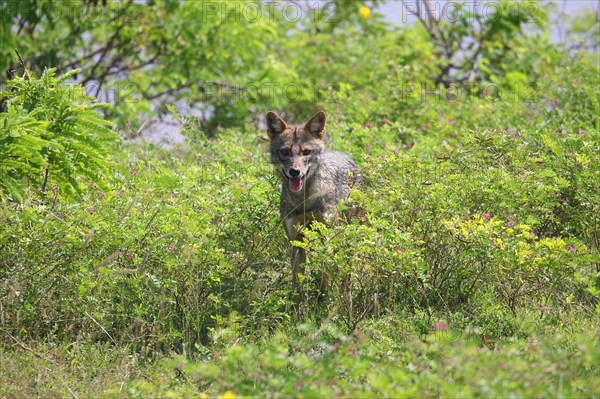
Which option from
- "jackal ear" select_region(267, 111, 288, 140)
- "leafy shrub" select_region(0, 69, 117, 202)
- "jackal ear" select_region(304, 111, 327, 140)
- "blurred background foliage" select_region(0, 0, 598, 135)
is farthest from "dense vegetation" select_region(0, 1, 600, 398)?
"blurred background foliage" select_region(0, 0, 598, 135)

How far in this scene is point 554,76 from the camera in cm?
1260

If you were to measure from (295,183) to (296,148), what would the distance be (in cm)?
49

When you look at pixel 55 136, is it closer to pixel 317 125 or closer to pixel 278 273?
pixel 278 273

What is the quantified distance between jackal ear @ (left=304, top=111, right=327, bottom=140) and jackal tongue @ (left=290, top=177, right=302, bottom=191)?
2.59ft

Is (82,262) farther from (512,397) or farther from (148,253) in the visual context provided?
(512,397)

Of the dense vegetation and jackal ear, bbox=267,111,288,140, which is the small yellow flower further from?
jackal ear, bbox=267,111,288,140

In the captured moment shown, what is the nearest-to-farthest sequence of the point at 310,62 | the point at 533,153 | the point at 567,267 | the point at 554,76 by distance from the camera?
the point at 567,267 → the point at 533,153 → the point at 554,76 → the point at 310,62

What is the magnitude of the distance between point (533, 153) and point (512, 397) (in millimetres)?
4578

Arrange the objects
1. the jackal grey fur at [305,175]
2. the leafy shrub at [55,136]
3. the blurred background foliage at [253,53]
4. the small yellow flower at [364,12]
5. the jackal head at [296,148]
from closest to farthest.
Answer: the leafy shrub at [55,136], the jackal grey fur at [305,175], the jackal head at [296,148], the blurred background foliage at [253,53], the small yellow flower at [364,12]

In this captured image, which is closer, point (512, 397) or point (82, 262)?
point (512, 397)

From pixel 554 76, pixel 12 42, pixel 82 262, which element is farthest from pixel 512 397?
pixel 554 76

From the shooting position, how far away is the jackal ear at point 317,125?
29.1 ft

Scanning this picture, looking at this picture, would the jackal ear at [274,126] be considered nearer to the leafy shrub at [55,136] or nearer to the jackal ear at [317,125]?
the jackal ear at [317,125]

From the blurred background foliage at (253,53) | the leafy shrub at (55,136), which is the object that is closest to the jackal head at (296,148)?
the leafy shrub at (55,136)
